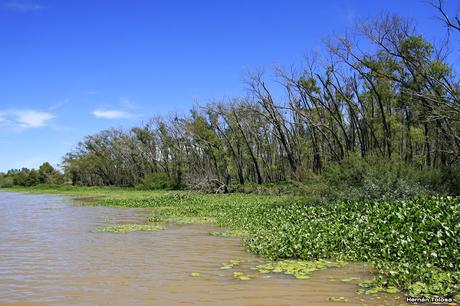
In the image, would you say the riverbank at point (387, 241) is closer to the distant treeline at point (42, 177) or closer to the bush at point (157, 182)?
the bush at point (157, 182)

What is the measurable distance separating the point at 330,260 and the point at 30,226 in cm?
1371

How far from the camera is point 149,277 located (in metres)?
8.03

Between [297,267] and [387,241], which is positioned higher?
[387,241]

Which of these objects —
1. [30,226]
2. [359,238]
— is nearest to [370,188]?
[359,238]

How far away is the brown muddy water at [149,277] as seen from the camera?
254 inches

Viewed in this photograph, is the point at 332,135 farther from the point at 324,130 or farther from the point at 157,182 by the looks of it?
the point at 157,182

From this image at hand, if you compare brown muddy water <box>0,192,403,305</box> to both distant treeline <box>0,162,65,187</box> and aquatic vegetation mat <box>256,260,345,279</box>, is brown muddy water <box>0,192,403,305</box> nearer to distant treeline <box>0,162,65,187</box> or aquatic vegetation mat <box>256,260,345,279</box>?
aquatic vegetation mat <box>256,260,345,279</box>

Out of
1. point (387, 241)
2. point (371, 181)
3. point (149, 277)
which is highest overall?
point (371, 181)

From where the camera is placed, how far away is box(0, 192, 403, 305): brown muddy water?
21.2 ft

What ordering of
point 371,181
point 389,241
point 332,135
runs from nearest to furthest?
1. point 389,241
2. point 371,181
3. point 332,135

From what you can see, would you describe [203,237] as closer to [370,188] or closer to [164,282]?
[164,282]

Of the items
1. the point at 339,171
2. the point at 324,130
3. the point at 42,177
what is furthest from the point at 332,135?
the point at 42,177

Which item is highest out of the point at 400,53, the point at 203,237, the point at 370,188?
the point at 400,53

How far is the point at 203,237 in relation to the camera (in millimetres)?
13594
